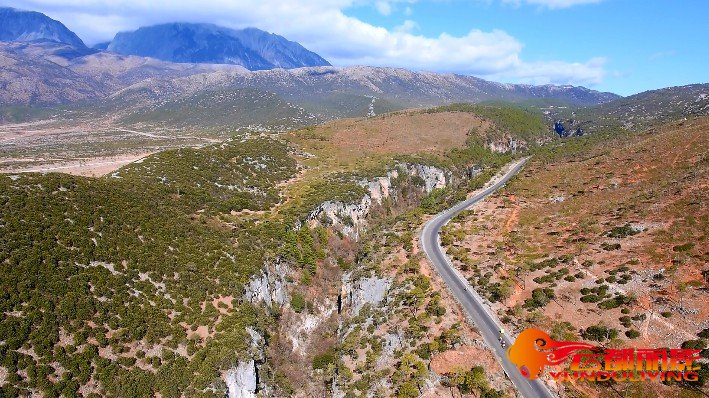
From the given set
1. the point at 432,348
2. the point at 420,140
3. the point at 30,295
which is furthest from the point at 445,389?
the point at 420,140

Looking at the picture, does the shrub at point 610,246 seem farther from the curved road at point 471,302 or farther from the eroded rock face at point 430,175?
the eroded rock face at point 430,175

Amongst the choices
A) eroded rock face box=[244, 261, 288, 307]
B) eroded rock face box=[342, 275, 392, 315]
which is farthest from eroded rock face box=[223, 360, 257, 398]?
eroded rock face box=[342, 275, 392, 315]

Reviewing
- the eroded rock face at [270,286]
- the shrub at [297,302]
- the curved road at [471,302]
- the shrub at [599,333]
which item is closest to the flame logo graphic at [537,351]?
the curved road at [471,302]

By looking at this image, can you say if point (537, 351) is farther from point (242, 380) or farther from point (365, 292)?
point (242, 380)

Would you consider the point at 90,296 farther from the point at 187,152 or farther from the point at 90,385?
the point at 187,152

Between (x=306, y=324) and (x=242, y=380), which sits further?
(x=306, y=324)

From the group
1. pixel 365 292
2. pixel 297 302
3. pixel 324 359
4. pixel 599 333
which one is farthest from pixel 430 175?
pixel 599 333
